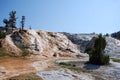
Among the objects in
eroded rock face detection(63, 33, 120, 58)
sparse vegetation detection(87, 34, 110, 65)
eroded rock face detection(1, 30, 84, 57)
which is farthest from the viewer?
eroded rock face detection(63, 33, 120, 58)

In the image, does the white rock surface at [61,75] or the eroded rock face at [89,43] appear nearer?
the white rock surface at [61,75]

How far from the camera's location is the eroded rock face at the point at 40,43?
2435 inches

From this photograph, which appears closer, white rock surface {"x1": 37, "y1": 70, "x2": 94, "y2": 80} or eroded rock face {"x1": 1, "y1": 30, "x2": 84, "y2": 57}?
white rock surface {"x1": 37, "y1": 70, "x2": 94, "y2": 80}

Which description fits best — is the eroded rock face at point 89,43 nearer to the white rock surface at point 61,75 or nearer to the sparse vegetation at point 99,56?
the sparse vegetation at point 99,56

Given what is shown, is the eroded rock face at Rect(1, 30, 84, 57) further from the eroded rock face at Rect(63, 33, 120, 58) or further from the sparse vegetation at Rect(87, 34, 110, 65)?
the sparse vegetation at Rect(87, 34, 110, 65)

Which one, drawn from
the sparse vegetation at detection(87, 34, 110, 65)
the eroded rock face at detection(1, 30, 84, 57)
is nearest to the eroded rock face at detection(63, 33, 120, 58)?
the eroded rock face at detection(1, 30, 84, 57)

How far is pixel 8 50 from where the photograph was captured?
2156 inches

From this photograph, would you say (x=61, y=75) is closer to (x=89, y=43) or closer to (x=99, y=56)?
(x=99, y=56)

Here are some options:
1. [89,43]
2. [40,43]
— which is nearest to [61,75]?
[40,43]

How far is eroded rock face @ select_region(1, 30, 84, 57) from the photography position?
6184 centimetres

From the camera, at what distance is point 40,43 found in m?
69.2

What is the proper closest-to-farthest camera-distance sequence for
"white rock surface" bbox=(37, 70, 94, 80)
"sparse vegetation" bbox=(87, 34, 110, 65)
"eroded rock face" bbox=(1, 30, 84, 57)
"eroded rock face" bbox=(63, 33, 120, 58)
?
"white rock surface" bbox=(37, 70, 94, 80)
"sparse vegetation" bbox=(87, 34, 110, 65)
"eroded rock face" bbox=(1, 30, 84, 57)
"eroded rock face" bbox=(63, 33, 120, 58)

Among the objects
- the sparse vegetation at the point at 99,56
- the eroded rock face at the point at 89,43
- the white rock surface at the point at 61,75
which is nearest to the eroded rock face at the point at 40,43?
the eroded rock face at the point at 89,43

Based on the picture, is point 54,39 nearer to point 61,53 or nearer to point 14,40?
point 61,53
